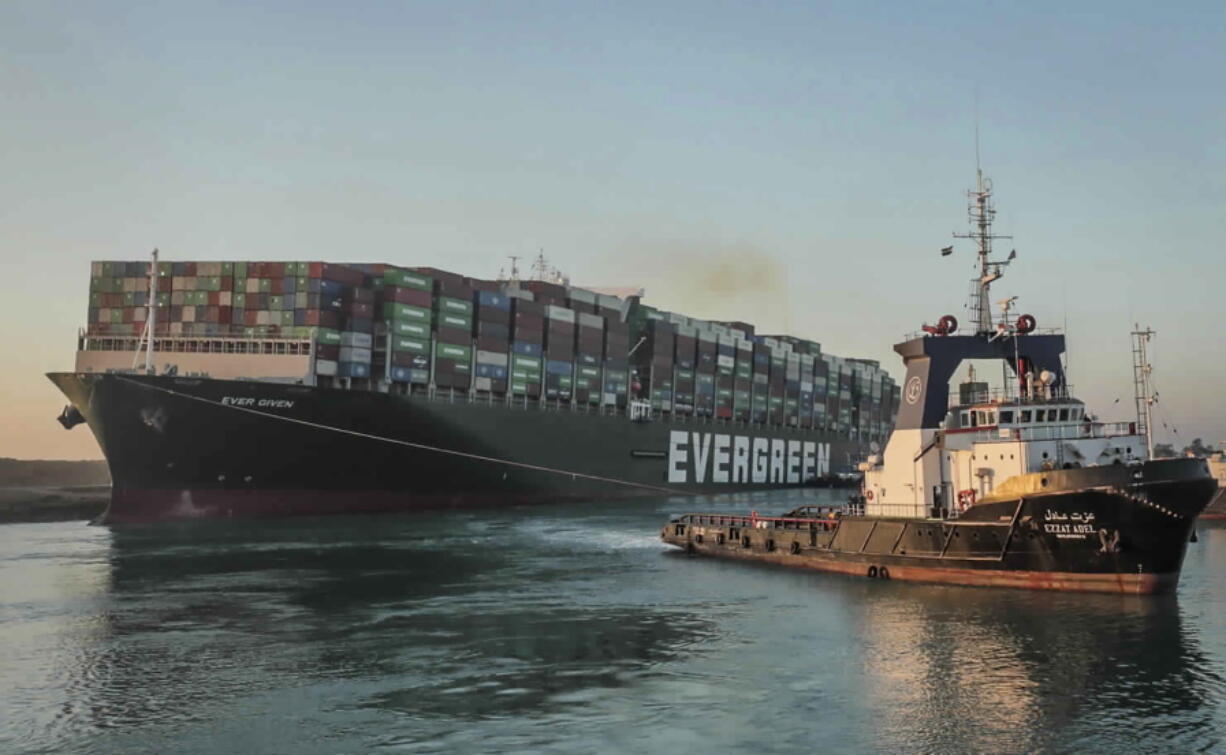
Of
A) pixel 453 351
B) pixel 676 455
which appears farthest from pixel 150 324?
pixel 676 455

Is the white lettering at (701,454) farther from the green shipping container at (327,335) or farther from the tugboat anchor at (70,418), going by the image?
the tugboat anchor at (70,418)

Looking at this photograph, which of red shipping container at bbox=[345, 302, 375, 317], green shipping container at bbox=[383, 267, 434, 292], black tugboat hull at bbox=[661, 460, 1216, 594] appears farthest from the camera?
green shipping container at bbox=[383, 267, 434, 292]

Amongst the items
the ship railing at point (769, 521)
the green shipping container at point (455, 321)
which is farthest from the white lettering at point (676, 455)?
the ship railing at point (769, 521)

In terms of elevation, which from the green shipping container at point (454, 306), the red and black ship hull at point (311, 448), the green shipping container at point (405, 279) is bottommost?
the red and black ship hull at point (311, 448)

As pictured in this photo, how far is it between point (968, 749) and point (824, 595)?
45.5 feet

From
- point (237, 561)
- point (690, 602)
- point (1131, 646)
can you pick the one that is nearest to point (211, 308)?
point (237, 561)

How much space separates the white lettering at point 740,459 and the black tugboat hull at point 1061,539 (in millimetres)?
58732

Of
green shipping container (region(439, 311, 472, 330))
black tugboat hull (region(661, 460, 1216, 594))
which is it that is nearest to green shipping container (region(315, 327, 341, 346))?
green shipping container (region(439, 311, 472, 330))

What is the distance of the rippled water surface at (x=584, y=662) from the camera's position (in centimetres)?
1398

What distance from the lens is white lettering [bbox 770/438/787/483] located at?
9544cm

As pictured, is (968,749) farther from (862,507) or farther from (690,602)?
(862,507)

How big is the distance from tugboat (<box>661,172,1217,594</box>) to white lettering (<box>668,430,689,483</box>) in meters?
46.7

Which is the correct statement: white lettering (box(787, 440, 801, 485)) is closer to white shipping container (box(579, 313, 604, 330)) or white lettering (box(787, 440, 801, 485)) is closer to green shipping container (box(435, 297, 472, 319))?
white shipping container (box(579, 313, 604, 330))

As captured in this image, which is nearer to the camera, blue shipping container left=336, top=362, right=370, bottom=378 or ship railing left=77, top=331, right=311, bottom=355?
ship railing left=77, top=331, right=311, bottom=355
